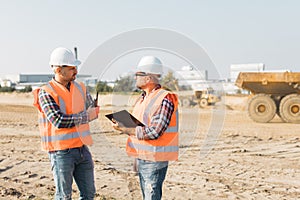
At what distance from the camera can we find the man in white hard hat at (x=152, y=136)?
3127 mm

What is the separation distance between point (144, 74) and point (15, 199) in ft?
10.2

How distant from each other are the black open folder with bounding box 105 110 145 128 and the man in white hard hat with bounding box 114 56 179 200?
1.4 inches

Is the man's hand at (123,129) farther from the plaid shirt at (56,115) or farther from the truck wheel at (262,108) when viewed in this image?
the truck wheel at (262,108)

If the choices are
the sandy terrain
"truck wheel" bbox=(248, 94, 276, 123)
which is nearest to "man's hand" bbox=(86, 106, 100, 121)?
the sandy terrain

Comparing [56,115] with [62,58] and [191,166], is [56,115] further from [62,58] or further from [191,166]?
[191,166]

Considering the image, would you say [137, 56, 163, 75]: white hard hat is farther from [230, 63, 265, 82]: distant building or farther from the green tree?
[230, 63, 265, 82]: distant building

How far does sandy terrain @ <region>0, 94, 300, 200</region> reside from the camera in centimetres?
496

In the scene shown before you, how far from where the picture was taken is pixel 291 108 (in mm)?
13867

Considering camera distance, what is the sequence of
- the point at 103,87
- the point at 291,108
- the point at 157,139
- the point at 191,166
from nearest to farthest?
the point at 157,139 → the point at 103,87 → the point at 191,166 → the point at 291,108

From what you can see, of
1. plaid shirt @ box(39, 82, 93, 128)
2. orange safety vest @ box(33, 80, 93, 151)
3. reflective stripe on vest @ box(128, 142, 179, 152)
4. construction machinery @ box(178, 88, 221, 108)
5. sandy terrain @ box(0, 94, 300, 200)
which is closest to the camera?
reflective stripe on vest @ box(128, 142, 179, 152)

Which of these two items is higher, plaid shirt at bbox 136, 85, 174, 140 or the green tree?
the green tree

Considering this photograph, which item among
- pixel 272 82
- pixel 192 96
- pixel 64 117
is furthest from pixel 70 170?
pixel 272 82

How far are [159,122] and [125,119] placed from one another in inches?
13.1

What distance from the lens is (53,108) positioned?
3.35 meters
